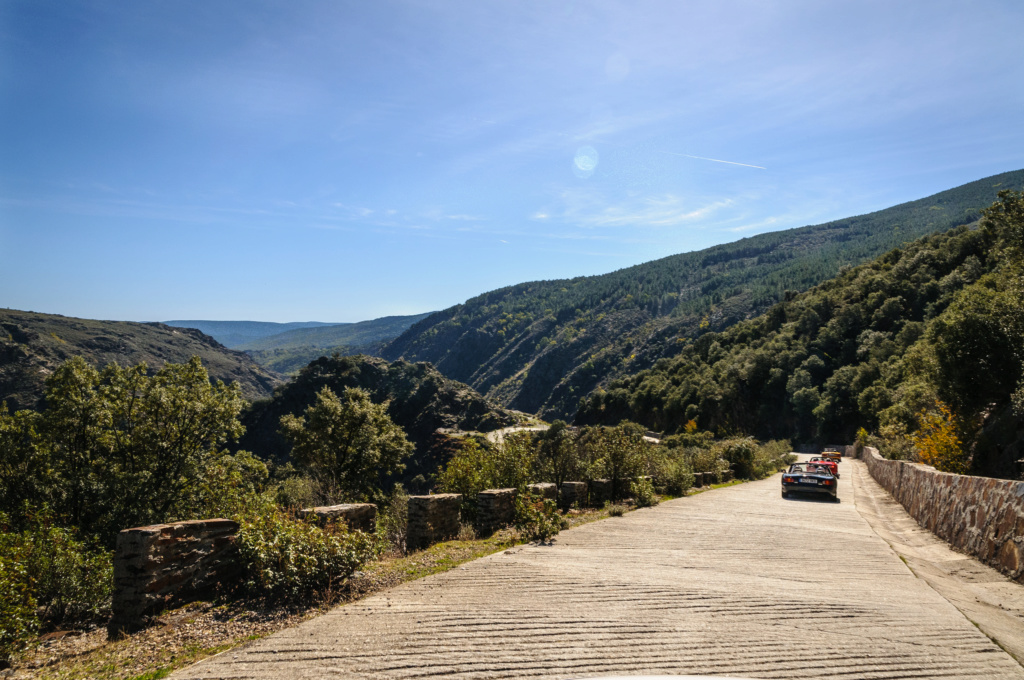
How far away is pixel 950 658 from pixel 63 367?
2520 centimetres

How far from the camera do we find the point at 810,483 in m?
15.8

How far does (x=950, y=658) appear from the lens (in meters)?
3.79

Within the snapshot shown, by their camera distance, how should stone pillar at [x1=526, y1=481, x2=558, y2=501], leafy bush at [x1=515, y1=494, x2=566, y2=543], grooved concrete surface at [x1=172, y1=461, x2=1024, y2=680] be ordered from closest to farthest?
grooved concrete surface at [x1=172, y1=461, x2=1024, y2=680], leafy bush at [x1=515, y1=494, x2=566, y2=543], stone pillar at [x1=526, y1=481, x2=558, y2=501]

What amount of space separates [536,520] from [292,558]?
3.96 metres

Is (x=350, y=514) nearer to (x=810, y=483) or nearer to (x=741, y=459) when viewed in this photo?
(x=810, y=483)

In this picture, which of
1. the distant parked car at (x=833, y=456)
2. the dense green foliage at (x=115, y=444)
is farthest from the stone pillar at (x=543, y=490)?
the distant parked car at (x=833, y=456)

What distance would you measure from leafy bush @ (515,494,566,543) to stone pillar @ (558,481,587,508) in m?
2.34

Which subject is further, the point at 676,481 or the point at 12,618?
the point at 676,481

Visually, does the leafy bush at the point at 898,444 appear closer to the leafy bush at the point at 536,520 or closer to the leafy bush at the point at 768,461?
the leafy bush at the point at 768,461

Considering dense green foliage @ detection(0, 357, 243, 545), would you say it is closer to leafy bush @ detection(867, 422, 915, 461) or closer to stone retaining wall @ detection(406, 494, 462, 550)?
stone retaining wall @ detection(406, 494, 462, 550)

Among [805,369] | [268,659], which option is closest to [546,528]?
[268,659]

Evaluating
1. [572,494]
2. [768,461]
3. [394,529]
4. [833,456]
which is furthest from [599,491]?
[833,456]

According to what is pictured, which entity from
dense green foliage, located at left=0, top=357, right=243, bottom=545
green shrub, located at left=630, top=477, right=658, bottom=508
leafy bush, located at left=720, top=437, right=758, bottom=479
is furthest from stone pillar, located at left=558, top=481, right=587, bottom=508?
leafy bush, located at left=720, top=437, right=758, bottom=479

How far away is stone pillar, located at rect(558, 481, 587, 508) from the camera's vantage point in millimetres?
11164
